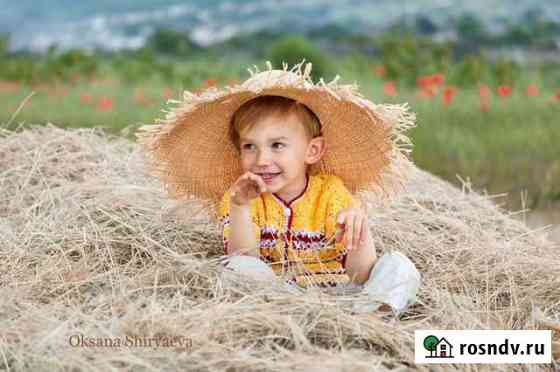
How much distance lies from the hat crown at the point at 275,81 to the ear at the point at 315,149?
24 centimetres

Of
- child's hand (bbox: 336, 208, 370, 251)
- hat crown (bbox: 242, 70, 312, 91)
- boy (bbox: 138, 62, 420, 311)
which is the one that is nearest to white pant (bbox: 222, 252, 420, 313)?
boy (bbox: 138, 62, 420, 311)

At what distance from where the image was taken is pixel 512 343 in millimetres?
2465

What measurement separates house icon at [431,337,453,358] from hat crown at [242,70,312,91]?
818 millimetres

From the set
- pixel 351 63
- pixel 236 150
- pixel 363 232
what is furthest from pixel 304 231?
pixel 351 63

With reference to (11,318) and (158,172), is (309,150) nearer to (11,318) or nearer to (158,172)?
(158,172)

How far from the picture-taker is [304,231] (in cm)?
276

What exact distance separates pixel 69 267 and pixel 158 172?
16.6 inches

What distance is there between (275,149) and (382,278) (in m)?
0.51

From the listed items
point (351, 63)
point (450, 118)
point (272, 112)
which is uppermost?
point (351, 63)

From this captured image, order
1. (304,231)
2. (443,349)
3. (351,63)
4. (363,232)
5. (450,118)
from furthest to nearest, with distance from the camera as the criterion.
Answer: (351,63)
(450,118)
(304,231)
(363,232)
(443,349)

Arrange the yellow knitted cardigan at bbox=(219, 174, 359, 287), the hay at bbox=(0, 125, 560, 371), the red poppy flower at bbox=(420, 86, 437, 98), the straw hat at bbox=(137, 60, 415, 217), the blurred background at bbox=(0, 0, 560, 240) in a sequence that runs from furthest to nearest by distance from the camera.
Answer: the red poppy flower at bbox=(420, 86, 437, 98) < the blurred background at bbox=(0, 0, 560, 240) < the yellow knitted cardigan at bbox=(219, 174, 359, 287) < the straw hat at bbox=(137, 60, 415, 217) < the hay at bbox=(0, 125, 560, 371)

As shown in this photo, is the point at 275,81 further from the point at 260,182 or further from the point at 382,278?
the point at 382,278

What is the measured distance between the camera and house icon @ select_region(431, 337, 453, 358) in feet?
7.50

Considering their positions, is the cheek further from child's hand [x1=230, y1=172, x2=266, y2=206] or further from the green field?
the green field
